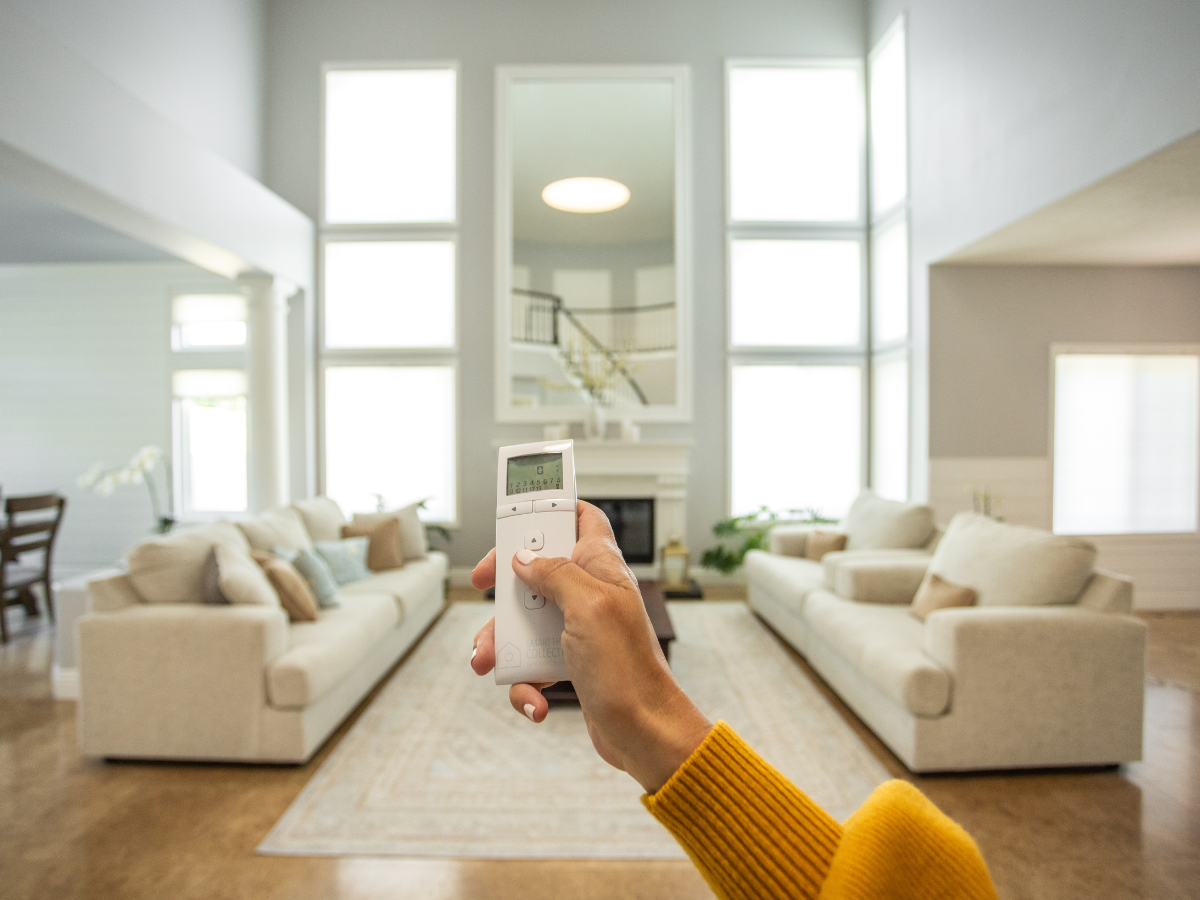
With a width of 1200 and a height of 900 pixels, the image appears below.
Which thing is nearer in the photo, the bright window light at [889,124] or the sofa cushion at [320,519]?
the sofa cushion at [320,519]

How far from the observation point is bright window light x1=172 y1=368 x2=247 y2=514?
687 cm

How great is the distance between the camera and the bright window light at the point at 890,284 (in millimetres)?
5562

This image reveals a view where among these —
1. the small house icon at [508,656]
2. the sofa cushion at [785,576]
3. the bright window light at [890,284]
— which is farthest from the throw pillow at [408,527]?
the small house icon at [508,656]

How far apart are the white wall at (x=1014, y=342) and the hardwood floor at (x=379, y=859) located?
2272 millimetres

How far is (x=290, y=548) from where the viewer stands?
3836 millimetres

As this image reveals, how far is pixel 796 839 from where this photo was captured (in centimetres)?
55

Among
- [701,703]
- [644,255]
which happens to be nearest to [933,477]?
[701,703]

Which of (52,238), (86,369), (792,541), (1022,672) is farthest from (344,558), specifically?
(86,369)

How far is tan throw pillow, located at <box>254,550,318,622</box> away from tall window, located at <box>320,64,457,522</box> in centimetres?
299

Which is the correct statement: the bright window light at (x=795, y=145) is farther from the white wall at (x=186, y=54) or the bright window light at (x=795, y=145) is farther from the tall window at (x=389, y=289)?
the white wall at (x=186, y=54)

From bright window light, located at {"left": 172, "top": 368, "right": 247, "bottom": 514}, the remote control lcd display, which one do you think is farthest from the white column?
the remote control lcd display

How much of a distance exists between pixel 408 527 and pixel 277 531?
117 centimetres

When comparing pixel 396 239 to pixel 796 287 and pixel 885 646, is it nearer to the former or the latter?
pixel 796 287

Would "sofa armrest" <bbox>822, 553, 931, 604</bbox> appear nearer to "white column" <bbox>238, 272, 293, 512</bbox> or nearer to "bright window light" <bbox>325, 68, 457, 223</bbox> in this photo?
"white column" <bbox>238, 272, 293, 512</bbox>
